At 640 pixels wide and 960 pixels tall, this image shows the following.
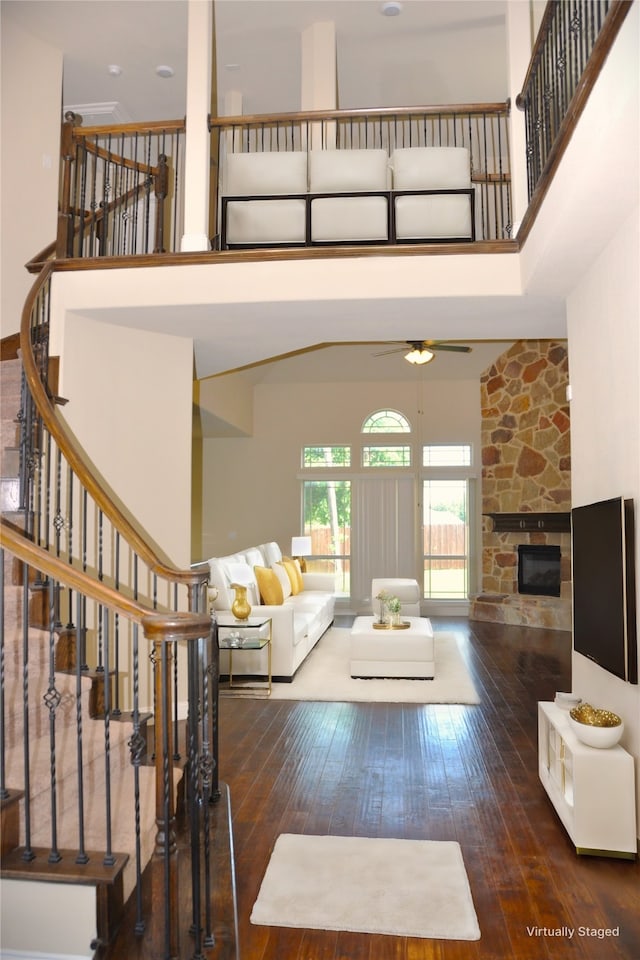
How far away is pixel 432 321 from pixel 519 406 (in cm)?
534

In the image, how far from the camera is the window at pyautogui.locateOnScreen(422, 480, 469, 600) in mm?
10672

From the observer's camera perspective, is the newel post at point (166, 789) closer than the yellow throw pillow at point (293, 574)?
Yes

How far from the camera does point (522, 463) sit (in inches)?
395

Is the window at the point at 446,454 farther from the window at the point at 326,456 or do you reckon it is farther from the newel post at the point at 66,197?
the newel post at the point at 66,197

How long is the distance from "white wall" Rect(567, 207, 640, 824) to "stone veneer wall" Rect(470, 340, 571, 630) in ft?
17.5

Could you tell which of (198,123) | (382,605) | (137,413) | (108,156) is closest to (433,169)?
(198,123)

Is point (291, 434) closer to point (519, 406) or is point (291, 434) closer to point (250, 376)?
point (250, 376)

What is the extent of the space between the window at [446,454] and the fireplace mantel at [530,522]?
104cm

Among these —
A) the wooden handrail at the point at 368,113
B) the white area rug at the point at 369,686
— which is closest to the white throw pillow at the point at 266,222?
the wooden handrail at the point at 368,113

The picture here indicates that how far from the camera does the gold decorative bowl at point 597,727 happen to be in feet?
10.3

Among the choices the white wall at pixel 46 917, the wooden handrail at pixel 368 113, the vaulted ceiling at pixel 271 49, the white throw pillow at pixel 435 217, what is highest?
the vaulted ceiling at pixel 271 49

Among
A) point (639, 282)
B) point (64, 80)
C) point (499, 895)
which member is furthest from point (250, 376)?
point (499, 895)

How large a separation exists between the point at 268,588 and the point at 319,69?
4809mm

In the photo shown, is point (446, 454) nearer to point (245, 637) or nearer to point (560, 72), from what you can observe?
point (245, 637)
